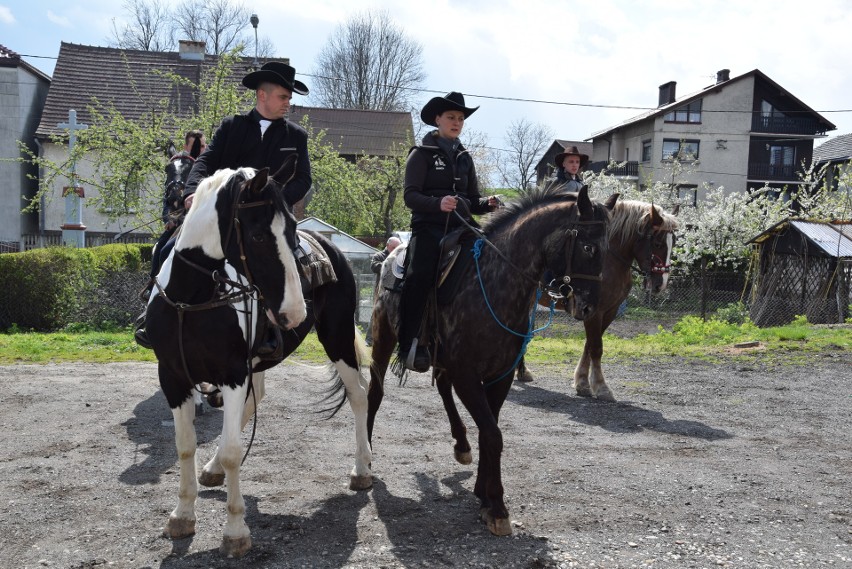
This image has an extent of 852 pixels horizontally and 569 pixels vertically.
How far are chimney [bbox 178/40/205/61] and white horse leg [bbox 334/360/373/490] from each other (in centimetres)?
3102

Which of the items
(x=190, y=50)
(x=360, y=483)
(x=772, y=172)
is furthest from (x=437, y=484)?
(x=772, y=172)

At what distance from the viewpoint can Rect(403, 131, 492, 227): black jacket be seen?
5371mm

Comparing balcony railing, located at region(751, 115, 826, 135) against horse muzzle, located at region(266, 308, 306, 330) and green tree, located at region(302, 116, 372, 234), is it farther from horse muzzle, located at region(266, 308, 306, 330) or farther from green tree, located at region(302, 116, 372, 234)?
horse muzzle, located at region(266, 308, 306, 330)

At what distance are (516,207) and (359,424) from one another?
2113 millimetres

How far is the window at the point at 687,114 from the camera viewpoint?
163 ft

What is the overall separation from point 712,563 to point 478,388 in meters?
1.75

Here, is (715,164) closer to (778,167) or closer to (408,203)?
(778,167)

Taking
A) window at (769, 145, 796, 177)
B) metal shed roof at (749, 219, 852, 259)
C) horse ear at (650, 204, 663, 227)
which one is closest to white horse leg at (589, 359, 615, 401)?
horse ear at (650, 204, 663, 227)

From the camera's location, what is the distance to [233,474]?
418cm

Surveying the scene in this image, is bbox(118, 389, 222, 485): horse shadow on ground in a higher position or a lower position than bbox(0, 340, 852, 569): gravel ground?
lower

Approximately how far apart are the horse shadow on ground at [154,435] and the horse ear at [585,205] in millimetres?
3775

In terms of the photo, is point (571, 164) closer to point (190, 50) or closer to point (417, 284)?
point (417, 284)

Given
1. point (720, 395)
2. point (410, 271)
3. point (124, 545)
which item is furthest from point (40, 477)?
point (720, 395)

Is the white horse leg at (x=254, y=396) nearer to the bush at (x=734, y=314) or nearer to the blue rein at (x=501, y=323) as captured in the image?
the blue rein at (x=501, y=323)
